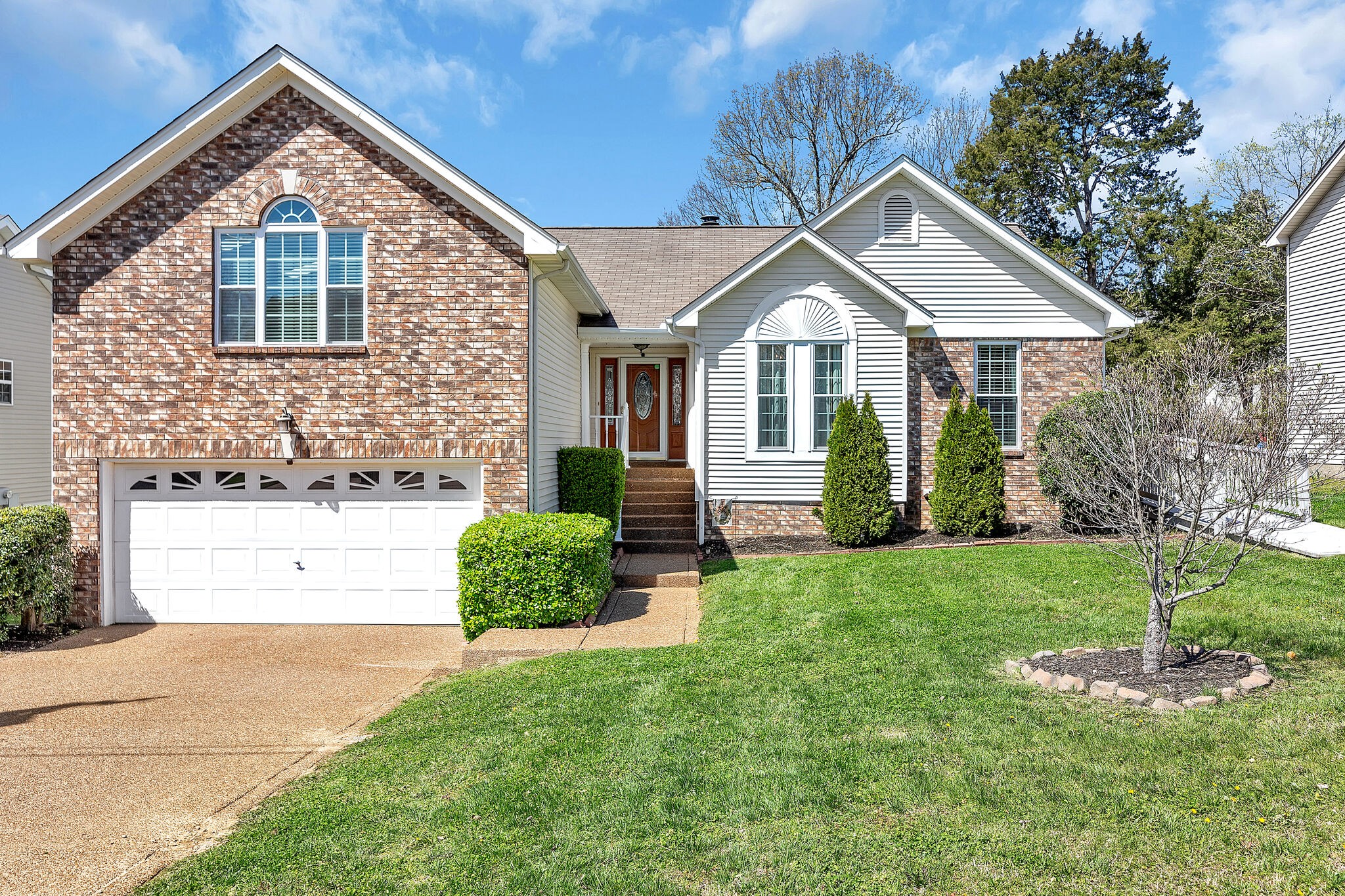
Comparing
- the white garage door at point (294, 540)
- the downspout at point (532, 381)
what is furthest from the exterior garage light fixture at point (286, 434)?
the downspout at point (532, 381)

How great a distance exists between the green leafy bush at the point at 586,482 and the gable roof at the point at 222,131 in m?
3.34

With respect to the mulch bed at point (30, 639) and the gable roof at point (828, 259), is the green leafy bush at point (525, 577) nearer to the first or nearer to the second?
the mulch bed at point (30, 639)

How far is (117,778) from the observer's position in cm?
538

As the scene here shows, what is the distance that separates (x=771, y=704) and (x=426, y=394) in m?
6.05

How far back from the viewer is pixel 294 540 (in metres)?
10.3

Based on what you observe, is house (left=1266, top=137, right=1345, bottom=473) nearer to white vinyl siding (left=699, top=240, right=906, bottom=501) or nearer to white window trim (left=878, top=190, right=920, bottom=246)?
white window trim (left=878, top=190, right=920, bottom=246)

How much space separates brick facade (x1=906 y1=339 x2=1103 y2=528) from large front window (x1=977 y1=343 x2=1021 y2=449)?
0.43ft

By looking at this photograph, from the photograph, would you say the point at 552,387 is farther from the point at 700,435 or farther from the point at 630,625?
the point at 630,625

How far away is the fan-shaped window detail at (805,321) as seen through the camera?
13.0 metres

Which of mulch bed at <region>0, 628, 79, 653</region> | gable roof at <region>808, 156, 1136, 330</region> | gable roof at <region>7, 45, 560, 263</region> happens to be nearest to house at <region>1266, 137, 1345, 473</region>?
gable roof at <region>808, 156, 1136, 330</region>

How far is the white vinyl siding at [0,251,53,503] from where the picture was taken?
16578mm

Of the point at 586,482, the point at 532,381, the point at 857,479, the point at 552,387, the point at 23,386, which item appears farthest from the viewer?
the point at 23,386

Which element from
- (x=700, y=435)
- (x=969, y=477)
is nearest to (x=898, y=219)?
(x=969, y=477)

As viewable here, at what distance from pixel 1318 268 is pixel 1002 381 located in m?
9.43
